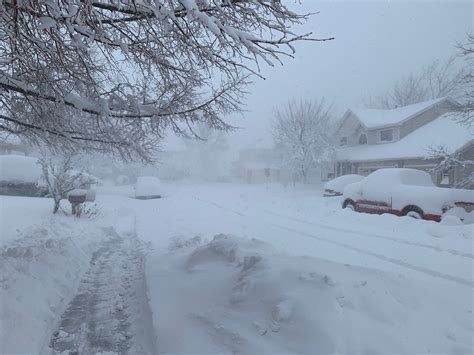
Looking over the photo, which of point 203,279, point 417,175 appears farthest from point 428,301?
point 417,175

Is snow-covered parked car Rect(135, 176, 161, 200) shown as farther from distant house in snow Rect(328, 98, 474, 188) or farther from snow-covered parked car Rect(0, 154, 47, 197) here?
distant house in snow Rect(328, 98, 474, 188)

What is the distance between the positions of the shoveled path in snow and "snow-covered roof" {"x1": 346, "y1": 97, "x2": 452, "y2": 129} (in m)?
24.9

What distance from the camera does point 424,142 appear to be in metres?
23.2

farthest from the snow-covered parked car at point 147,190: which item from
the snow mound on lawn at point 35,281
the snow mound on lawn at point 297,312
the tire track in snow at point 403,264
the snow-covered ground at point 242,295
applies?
the snow mound on lawn at point 297,312

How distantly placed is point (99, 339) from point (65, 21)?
3.27 metres

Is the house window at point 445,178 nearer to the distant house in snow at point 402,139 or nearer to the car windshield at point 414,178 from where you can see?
the distant house in snow at point 402,139

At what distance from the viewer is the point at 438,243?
827 centimetres

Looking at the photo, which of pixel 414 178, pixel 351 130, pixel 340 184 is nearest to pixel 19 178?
pixel 340 184

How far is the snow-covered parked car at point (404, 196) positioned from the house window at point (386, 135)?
15.2 metres

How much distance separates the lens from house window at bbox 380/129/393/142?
88.8 feet

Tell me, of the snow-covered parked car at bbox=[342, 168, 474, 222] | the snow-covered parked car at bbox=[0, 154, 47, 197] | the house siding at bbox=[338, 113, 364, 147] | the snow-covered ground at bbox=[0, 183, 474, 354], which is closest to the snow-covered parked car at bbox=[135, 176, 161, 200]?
the snow-covered parked car at bbox=[0, 154, 47, 197]

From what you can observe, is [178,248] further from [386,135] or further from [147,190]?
[386,135]

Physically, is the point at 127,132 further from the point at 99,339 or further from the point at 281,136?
the point at 281,136

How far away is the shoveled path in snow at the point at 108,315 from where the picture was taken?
372cm
